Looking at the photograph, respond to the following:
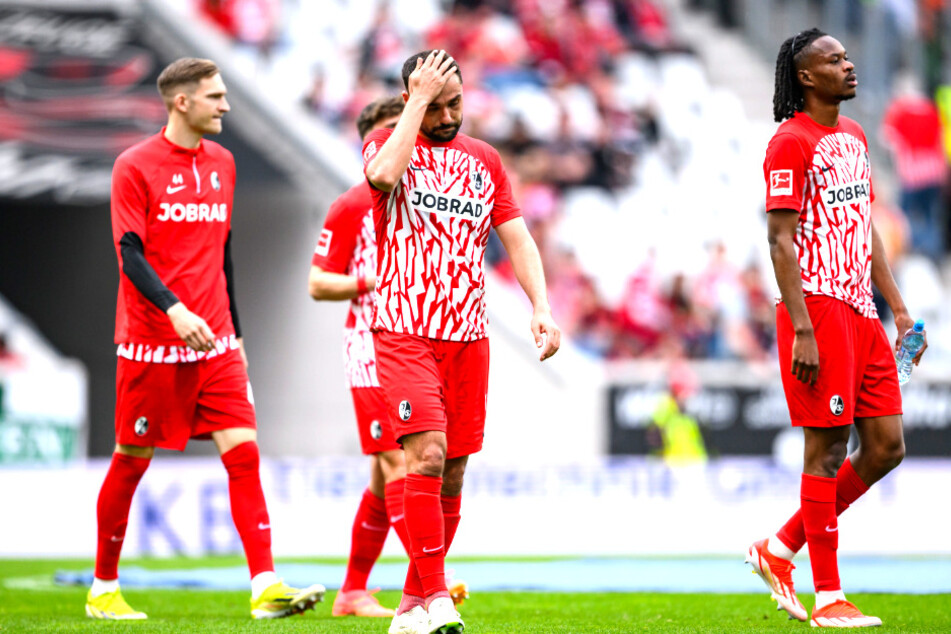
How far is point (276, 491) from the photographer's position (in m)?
12.8

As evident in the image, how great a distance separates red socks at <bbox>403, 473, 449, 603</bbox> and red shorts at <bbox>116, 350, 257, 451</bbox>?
166cm

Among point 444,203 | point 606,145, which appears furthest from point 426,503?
point 606,145

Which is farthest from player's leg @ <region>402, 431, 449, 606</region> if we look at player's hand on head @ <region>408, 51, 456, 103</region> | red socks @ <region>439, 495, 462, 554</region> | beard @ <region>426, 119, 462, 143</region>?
player's hand on head @ <region>408, 51, 456, 103</region>

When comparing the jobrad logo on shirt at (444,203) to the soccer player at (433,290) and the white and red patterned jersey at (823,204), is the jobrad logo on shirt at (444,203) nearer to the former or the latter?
the soccer player at (433,290)

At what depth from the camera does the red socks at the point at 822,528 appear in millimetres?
6055

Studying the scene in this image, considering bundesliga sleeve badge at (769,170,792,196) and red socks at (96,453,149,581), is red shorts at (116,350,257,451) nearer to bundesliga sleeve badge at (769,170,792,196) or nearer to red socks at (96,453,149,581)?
red socks at (96,453,149,581)

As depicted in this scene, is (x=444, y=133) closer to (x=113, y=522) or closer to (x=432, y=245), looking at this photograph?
(x=432, y=245)

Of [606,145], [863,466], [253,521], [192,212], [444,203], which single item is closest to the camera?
[444,203]

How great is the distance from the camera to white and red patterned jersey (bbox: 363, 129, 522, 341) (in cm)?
562

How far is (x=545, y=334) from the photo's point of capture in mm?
5559

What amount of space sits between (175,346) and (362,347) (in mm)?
992

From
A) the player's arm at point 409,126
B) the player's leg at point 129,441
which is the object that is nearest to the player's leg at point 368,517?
the player's leg at point 129,441

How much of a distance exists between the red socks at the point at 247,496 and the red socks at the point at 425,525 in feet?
4.84

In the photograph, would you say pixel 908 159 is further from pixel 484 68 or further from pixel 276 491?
pixel 276 491
